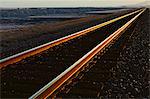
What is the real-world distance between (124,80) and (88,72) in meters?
0.81

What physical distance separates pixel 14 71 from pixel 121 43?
5.72m

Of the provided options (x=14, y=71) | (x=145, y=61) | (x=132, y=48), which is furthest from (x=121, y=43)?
(x=14, y=71)

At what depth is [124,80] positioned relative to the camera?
6910 mm

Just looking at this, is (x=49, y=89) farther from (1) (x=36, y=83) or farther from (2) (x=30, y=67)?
(2) (x=30, y=67)

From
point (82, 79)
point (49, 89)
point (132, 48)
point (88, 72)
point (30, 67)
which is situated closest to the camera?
point (49, 89)

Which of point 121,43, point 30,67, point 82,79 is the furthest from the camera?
point 121,43

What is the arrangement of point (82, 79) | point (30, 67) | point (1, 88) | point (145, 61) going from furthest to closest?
point (145, 61), point (30, 67), point (82, 79), point (1, 88)

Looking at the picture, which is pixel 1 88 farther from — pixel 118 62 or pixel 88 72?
pixel 118 62

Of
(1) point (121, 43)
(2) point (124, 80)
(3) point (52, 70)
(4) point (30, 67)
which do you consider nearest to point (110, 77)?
(2) point (124, 80)

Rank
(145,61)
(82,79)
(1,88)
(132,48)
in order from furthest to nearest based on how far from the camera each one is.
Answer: (132,48)
(145,61)
(82,79)
(1,88)

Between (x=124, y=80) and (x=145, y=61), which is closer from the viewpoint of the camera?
(x=124, y=80)

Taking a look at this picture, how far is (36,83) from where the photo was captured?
21.0 ft

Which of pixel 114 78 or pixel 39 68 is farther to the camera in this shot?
pixel 39 68

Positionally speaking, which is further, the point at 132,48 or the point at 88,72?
the point at 132,48
